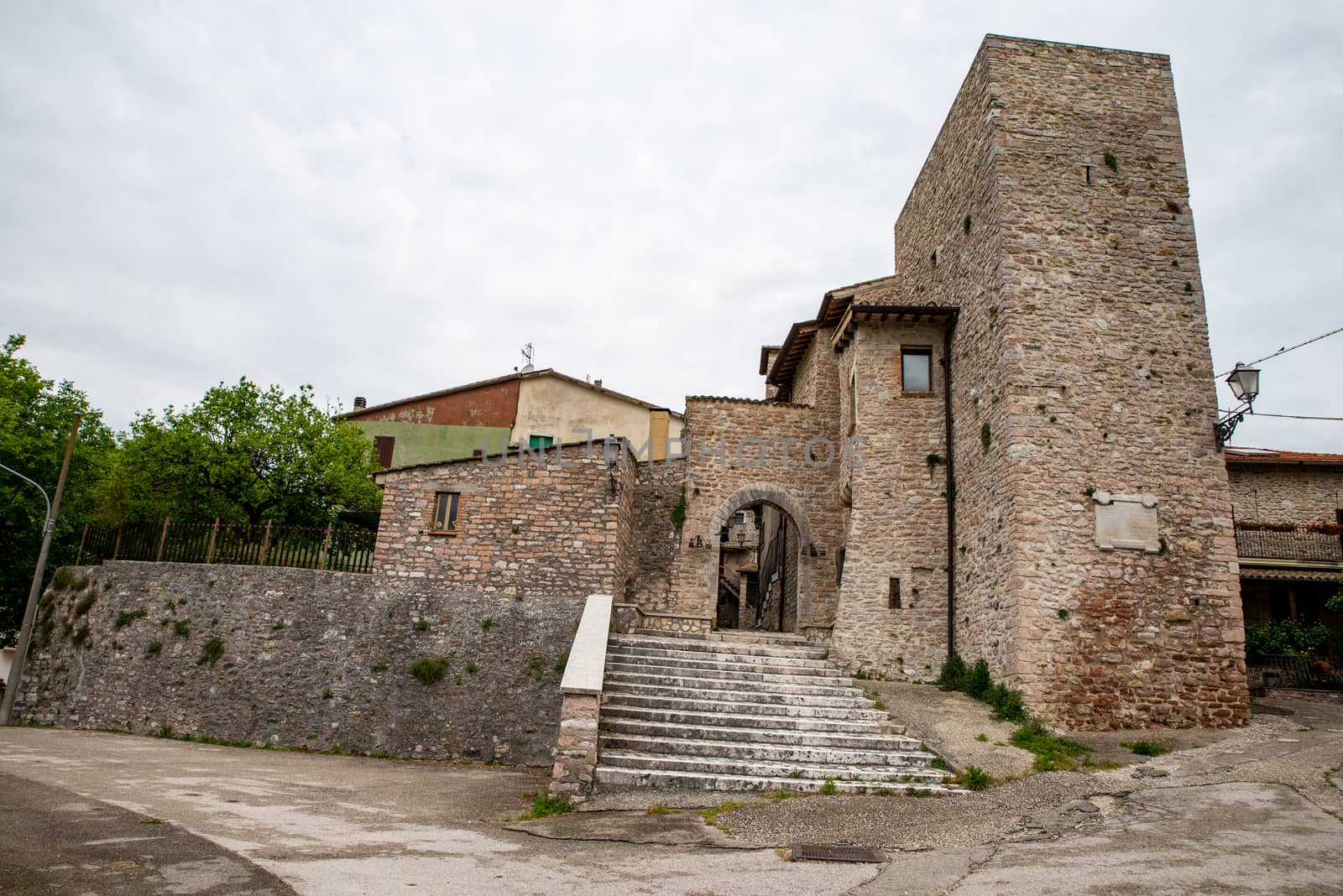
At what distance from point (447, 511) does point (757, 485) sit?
21.5 feet

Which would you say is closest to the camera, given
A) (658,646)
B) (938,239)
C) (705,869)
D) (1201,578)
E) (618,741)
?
(705,869)

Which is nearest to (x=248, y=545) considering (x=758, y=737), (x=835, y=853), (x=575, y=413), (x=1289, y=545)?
(x=758, y=737)

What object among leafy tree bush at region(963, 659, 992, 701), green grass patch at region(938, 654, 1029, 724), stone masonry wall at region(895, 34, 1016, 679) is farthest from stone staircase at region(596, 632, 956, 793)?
stone masonry wall at region(895, 34, 1016, 679)

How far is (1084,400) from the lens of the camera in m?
12.2

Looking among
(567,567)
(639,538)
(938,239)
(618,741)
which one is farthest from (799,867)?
(938,239)

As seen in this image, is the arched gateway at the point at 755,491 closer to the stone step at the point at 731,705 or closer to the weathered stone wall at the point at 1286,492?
the stone step at the point at 731,705

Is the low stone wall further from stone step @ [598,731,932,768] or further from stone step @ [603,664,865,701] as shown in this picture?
stone step @ [598,731,932,768]

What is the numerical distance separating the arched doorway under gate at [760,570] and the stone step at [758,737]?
720 cm

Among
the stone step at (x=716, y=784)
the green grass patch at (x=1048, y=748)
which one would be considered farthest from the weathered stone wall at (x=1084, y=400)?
the stone step at (x=716, y=784)

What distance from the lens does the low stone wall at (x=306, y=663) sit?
43.1ft

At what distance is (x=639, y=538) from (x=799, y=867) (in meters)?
11.1

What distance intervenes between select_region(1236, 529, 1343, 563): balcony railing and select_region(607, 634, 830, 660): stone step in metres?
12.2

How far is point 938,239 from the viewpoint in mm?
16266

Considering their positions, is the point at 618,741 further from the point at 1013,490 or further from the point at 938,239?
the point at 938,239
